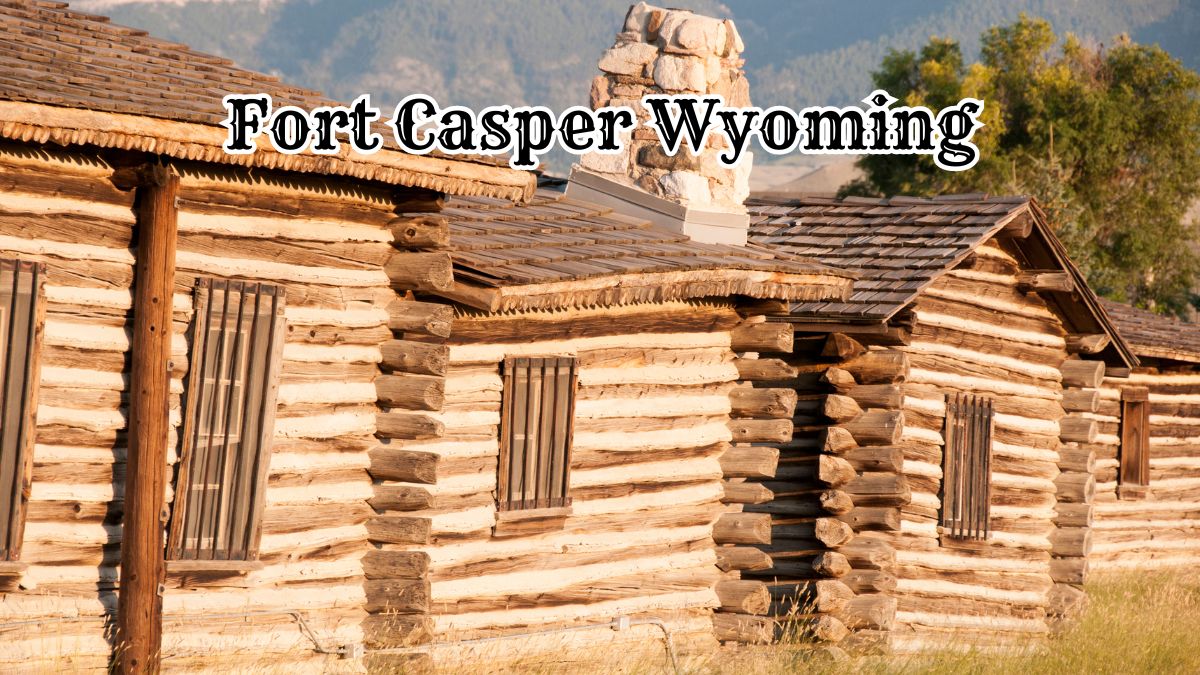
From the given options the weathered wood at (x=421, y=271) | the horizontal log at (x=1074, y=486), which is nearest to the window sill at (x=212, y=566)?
the weathered wood at (x=421, y=271)

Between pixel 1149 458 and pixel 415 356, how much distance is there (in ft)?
49.5

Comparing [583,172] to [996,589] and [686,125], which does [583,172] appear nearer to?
[686,125]

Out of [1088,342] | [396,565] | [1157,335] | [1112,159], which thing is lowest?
[396,565]

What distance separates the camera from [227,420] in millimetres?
8906

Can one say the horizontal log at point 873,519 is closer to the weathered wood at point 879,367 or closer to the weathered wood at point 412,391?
the weathered wood at point 879,367

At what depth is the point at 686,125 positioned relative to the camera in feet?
51.7

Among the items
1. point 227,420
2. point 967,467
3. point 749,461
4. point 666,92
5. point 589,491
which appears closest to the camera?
point 227,420

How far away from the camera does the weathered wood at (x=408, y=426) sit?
9.65 meters

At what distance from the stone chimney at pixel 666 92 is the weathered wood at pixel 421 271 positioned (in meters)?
4.78

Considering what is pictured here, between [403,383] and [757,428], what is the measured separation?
12.9ft

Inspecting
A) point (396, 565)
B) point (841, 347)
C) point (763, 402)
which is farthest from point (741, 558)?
point (396, 565)

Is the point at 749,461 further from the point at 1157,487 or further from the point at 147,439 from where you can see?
the point at 1157,487

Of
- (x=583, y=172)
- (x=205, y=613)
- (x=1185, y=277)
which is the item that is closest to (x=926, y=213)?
(x=583, y=172)

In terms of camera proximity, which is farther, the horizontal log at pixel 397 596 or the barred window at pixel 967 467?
the barred window at pixel 967 467
